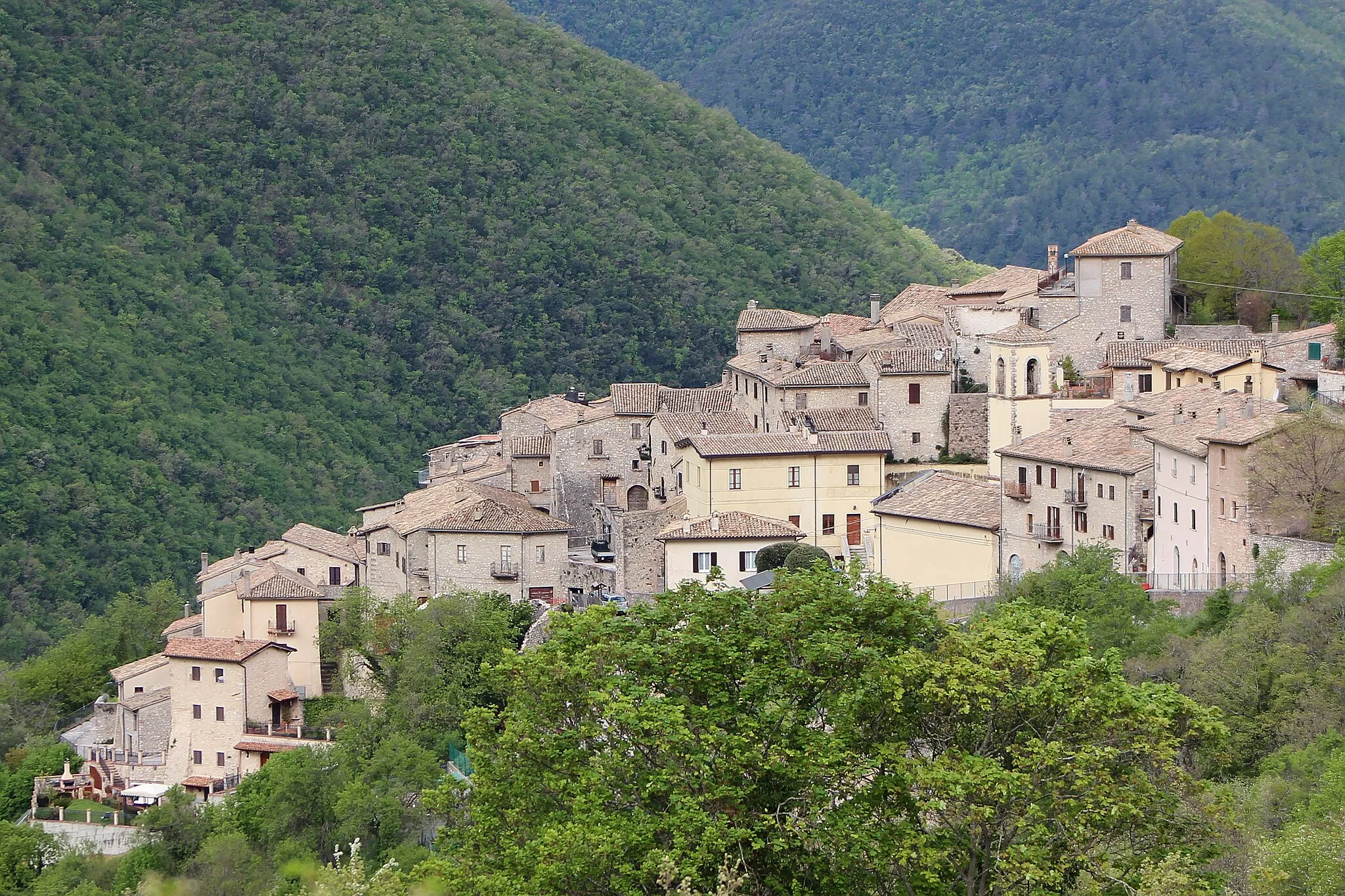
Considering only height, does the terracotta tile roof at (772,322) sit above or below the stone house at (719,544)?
above

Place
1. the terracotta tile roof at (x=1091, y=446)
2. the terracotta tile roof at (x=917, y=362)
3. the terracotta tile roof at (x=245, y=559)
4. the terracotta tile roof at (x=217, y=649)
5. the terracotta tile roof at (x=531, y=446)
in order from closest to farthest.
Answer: the terracotta tile roof at (x=1091, y=446)
the terracotta tile roof at (x=217, y=649)
the terracotta tile roof at (x=917, y=362)
the terracotta tile roof at (x=531, y=446)
the terracotta tile roof at (x=245, y=559)

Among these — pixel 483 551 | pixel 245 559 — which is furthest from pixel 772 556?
pixel 245 559

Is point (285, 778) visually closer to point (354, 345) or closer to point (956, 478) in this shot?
point (956, 478)

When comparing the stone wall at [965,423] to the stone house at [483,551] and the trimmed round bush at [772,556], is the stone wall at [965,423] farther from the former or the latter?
the stone house at [483,551]

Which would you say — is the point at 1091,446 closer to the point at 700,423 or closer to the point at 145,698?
the point at 700,423

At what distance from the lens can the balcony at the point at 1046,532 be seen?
43594mm

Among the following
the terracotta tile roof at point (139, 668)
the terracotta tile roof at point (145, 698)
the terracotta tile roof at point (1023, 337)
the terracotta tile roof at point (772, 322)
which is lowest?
the terracotta tile roof at point (145, 698)

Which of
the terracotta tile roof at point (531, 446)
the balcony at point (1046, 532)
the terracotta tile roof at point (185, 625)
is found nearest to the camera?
the balcony at point (1046, 532)

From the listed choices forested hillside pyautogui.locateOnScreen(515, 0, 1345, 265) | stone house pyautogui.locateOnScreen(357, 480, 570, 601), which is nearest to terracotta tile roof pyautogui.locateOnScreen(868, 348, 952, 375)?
stone house pyautogui.locateOnScreen(357, 480, 570, 601)

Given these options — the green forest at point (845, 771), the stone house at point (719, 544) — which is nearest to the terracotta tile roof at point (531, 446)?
the stone house at point (719, 544)

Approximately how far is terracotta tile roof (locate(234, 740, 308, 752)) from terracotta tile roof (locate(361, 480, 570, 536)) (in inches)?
248

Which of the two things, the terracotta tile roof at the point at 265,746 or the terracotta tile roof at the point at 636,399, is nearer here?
the terracotta tile roof at the point at 265,746

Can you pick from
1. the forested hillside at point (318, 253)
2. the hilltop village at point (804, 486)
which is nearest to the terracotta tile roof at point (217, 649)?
the hilltop village at point (804, 486)

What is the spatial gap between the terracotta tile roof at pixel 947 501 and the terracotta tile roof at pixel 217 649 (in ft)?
48.7
